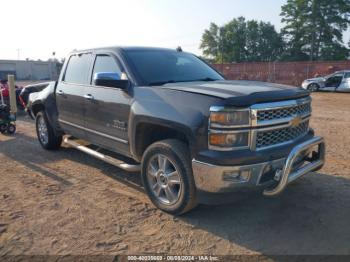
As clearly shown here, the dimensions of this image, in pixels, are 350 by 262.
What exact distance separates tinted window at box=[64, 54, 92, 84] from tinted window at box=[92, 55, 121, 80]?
29cm

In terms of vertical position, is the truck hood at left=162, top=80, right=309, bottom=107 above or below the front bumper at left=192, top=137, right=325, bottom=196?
above

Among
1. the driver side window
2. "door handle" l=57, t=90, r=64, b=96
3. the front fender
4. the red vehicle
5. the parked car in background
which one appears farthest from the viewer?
the parked car in background

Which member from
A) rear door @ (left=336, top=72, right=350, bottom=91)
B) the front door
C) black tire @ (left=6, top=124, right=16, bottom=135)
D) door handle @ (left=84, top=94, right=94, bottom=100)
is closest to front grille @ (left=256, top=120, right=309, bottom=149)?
the front door

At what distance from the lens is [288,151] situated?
3711 mm

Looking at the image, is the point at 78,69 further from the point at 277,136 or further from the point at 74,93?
the point at 277,136

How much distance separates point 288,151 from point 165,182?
138cm

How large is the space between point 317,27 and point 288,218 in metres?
59.7

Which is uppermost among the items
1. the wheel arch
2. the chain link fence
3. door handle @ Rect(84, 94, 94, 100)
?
the chain link fence

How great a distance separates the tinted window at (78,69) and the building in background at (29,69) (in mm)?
63135

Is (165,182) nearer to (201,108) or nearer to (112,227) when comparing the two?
(112,227)

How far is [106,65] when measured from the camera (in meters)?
5.01

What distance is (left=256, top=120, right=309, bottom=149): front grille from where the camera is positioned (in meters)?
3.55

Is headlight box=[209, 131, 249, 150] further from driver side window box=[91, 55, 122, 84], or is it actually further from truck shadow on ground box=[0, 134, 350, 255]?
driver side window box=[91, 55, 122, 84]

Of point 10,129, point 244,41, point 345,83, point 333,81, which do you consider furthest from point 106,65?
point 244,41
